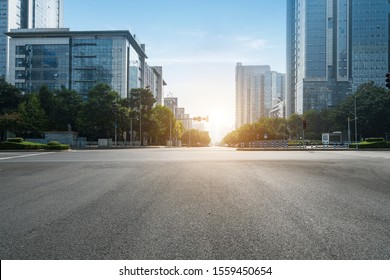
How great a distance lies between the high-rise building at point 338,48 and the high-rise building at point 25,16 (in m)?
105

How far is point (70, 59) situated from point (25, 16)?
52184 mm

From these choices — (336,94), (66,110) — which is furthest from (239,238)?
(336,94)

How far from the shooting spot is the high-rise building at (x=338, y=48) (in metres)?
125

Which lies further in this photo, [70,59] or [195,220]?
[70,59]

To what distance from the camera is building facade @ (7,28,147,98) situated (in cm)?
9262

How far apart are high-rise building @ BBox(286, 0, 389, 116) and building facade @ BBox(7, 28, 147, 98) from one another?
69.5 meters

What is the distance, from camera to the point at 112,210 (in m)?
6.10

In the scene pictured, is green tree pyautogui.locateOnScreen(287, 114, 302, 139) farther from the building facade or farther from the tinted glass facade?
the tinted glass facade

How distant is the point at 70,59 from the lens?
94.6 meters

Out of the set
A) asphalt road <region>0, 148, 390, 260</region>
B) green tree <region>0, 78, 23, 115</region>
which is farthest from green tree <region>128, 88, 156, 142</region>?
asphalt road <region>0, 148, 390, 260</region>

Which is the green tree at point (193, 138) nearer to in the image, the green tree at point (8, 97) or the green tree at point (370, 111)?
the green tree at point (370, 111)

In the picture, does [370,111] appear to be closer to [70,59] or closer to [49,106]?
[49,106]

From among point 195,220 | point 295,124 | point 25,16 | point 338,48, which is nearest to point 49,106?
point 195,220
